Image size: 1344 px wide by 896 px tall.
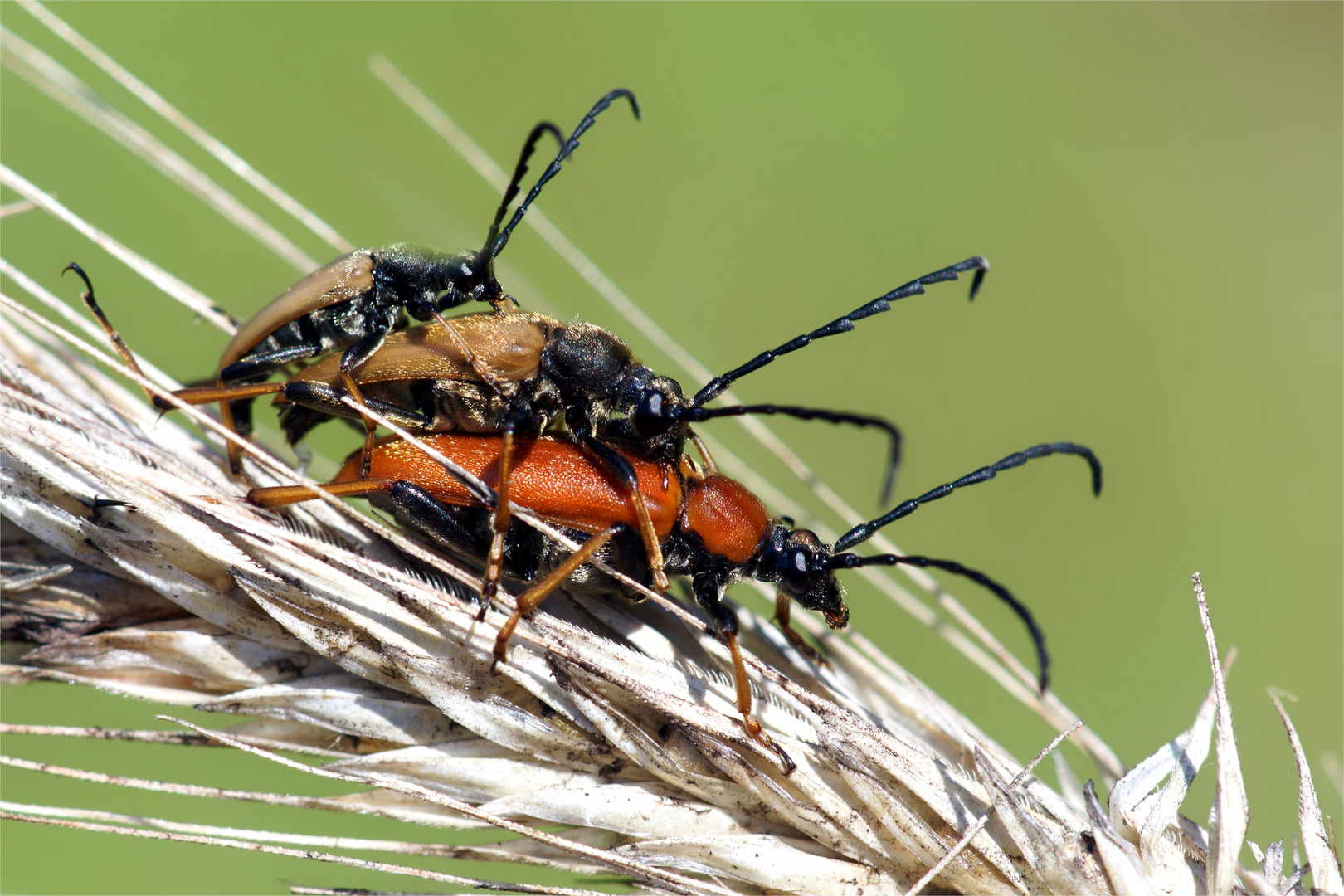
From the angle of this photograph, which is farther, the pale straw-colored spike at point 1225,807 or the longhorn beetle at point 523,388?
the longhorn beetle at point 523,388

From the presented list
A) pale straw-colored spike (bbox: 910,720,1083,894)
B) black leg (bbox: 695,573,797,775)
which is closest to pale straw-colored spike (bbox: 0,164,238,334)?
black leg (bbox: 695,573,797,775)

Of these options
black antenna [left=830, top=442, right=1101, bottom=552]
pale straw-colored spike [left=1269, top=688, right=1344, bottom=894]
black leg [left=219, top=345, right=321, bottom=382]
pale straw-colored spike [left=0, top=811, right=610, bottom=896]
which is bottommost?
pale straw-colored spike [left=1269, top=688, right=1344, bottom=894]

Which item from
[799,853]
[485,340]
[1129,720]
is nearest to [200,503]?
[485,340]

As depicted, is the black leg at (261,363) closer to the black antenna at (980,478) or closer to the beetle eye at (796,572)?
the beetle eye at (796,572)

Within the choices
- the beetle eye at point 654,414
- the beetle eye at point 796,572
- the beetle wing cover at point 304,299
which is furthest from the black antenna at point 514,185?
the beetle eye at point 796,572

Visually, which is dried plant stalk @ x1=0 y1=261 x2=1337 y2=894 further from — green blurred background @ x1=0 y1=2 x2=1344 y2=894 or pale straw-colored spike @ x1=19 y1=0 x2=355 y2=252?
green blurred background @ x1=0 y1=2 x2=1344 y2=894

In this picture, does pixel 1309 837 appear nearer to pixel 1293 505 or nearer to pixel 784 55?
pixel 1293 505
